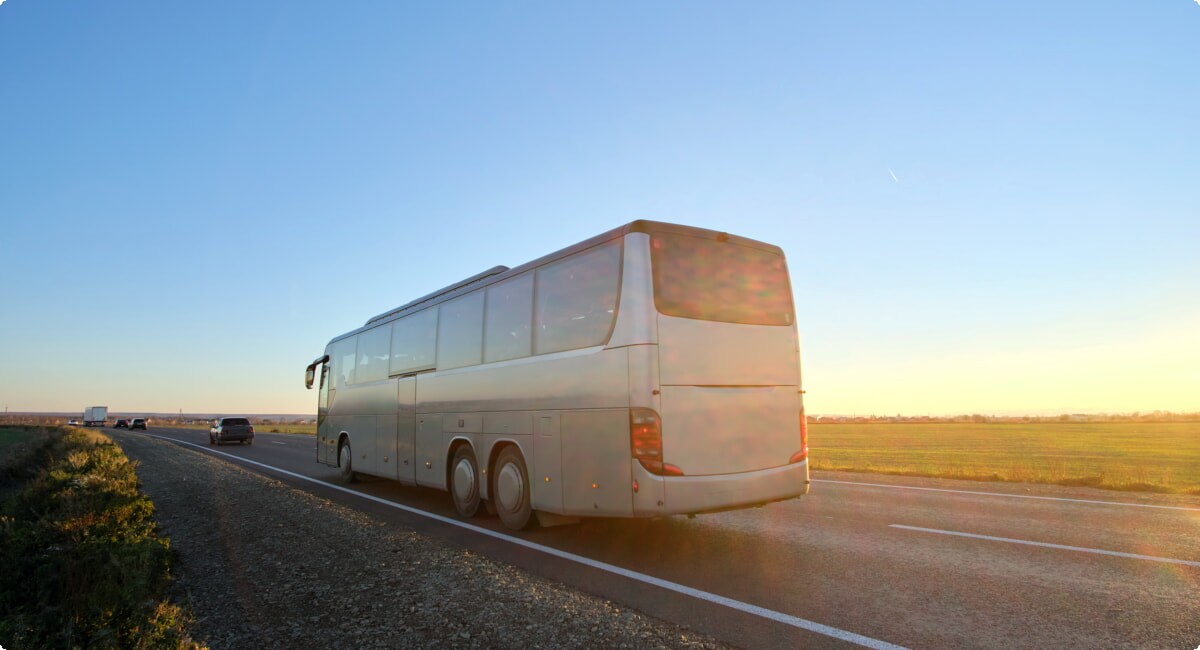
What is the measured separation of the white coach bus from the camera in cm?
620

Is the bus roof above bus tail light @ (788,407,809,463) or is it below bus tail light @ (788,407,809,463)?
above

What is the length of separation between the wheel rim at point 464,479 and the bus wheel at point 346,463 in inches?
212

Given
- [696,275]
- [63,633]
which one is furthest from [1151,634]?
[63,633]

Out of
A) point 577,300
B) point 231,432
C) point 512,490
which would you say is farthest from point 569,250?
point 231,432

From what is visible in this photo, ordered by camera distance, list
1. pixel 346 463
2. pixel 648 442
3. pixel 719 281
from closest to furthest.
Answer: pixel 648 442
pixel 719 281
pixel 346 463

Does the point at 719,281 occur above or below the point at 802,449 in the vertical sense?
above

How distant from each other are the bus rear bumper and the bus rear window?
66.8 inches

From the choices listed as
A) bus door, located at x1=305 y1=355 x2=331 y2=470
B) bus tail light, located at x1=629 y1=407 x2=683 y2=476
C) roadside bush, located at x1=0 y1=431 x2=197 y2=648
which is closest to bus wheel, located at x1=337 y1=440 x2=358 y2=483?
bus door, located at x1=305 y1=355 x2=331 y2=470

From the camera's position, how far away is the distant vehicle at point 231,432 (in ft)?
110

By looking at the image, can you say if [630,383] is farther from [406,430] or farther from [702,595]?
[406,430]

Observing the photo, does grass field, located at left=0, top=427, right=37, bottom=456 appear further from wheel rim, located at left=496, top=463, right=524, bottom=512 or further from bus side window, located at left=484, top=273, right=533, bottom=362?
wheel rim, located at left=496, top=463, right=524, bottom=512

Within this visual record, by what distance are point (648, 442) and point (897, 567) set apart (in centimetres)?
263

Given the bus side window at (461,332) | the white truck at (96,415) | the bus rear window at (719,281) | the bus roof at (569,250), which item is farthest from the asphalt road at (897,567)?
the white truck at (96,415)

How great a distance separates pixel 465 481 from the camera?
895 centimetres
